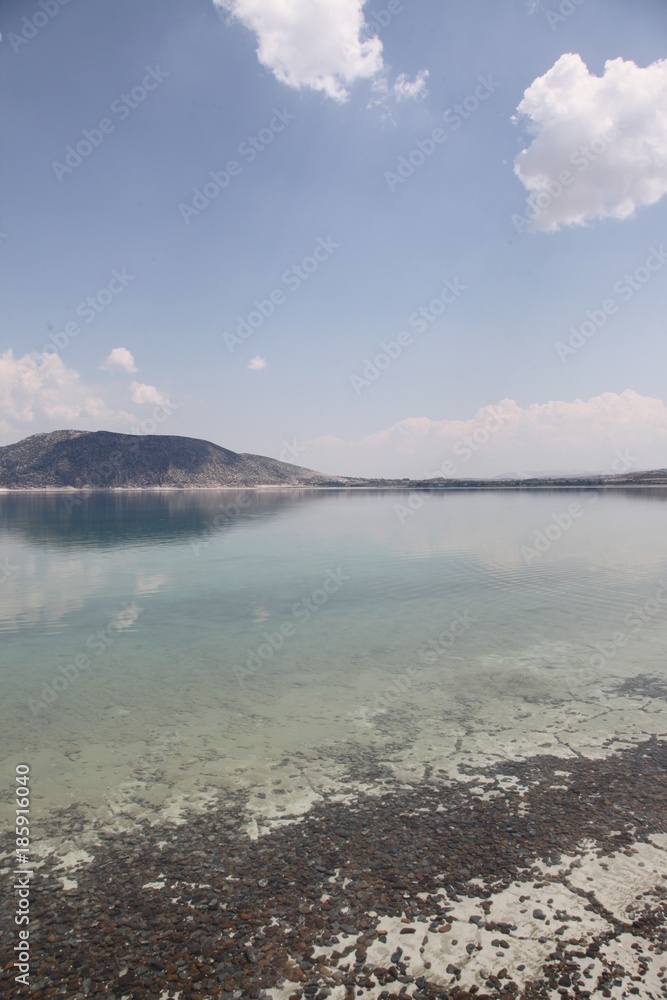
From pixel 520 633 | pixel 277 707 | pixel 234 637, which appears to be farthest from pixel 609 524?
pixel 277 707

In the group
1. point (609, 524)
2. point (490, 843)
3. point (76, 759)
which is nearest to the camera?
point (490, 843)

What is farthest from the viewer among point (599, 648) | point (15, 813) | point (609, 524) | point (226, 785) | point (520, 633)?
point (609, 524)

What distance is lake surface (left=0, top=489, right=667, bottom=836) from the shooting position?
32.7 ft

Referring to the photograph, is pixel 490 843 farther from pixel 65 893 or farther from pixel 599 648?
pixel 599 648

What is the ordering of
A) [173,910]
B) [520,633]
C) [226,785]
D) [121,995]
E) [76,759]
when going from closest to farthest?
[121,995] < [173,910] < [226,785] < [76,759] < [520,633]

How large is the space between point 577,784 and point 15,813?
9087 millimetres

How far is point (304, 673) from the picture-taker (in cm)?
1510

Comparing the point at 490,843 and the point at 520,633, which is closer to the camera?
the point at 490,843

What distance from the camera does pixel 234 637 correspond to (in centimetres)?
1866

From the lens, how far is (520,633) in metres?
18.7

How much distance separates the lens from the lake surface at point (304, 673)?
9.95m

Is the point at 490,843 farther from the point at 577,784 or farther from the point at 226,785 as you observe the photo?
the point at 226,785

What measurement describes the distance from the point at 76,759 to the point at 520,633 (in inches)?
551

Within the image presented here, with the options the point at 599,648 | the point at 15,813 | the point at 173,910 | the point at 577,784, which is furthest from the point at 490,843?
the point at 599,648
